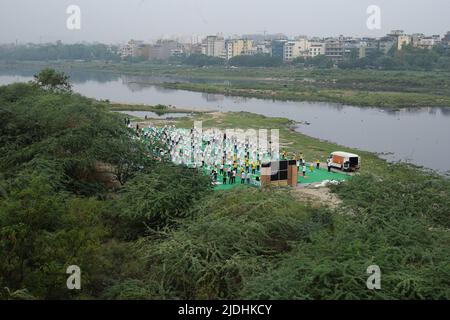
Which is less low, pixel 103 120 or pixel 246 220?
pixel 103 120

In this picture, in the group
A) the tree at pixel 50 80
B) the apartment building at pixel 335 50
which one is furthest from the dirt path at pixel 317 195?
the apartment building at pixel 335 50

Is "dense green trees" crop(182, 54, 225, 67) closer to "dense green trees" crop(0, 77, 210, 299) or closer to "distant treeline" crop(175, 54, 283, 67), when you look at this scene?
"distant treeline" crop(175, 54, 283, 67)

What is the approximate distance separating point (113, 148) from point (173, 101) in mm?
30082

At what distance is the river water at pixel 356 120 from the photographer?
2411 centimetres

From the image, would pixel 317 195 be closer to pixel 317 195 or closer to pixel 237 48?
pixel 317 195

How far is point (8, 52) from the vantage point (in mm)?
110938

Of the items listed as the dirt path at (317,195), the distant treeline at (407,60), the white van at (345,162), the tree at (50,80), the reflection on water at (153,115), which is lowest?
the dirt path at (317,195)

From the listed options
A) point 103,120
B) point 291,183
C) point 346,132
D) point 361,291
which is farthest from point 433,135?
point 361,291

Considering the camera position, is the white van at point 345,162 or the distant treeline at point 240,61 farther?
the distant treeline at point 240,61

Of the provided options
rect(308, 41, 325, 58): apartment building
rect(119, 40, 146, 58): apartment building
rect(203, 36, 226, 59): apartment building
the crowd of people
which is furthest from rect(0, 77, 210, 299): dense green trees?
rect(119, 40, 146, 58): apartment building

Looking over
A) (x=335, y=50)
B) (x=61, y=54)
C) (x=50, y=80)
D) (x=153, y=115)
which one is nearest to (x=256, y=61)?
(x=335, y=50)

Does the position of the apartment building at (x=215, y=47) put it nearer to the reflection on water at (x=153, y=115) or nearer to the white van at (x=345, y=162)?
the reflection on water at (x=153, y=115)

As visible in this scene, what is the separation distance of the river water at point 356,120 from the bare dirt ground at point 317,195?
7685 millimetres
